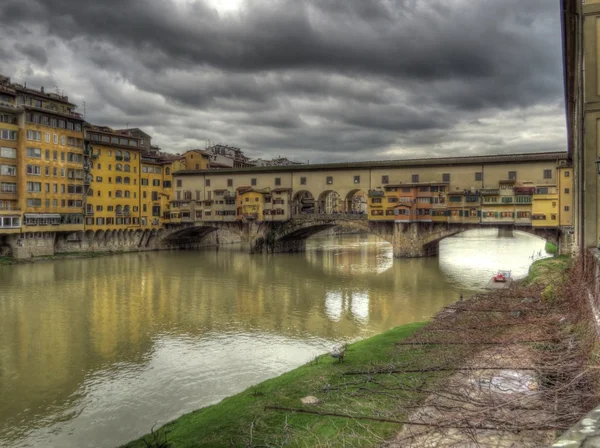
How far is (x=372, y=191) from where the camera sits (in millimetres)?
53938

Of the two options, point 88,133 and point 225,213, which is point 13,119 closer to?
point 88,133

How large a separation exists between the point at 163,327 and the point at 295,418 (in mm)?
13900

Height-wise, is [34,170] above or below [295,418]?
above

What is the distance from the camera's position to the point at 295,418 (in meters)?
9.59

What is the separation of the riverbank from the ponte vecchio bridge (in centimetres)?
3062

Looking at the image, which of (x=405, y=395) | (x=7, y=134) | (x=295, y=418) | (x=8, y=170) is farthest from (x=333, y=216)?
(x=295, y=418)

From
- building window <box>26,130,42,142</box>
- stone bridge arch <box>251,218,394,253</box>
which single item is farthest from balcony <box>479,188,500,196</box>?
building window <box>26,130,42,142</box>

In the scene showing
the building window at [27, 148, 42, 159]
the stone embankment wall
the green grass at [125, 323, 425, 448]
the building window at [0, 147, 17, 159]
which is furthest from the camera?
the building window at [27, 148, 42, 159]

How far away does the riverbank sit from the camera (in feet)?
23.3

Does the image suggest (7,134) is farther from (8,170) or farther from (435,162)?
(435,162)

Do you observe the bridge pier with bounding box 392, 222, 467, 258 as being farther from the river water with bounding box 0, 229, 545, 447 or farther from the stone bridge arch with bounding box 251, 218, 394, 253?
the river water with bounding box 0, 229, 545, 447

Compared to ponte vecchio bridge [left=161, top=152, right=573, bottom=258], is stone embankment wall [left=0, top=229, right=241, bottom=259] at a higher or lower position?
lower

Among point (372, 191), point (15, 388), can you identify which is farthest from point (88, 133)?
point (15, 388)

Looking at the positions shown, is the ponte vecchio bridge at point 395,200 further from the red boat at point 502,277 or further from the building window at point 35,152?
the building window at point 35,152
